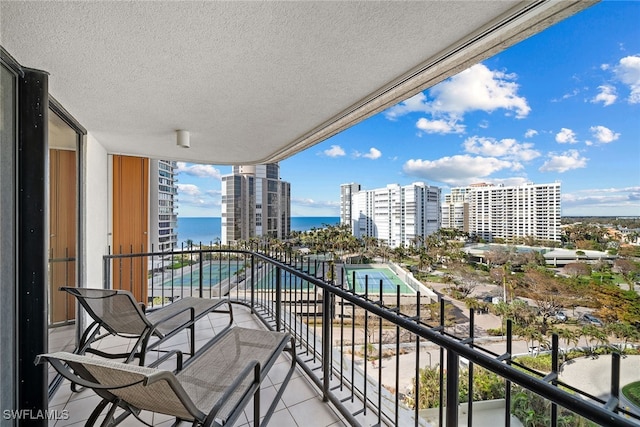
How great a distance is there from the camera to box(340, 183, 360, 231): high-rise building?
85.0ft

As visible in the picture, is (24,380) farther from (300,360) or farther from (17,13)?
(17,13)

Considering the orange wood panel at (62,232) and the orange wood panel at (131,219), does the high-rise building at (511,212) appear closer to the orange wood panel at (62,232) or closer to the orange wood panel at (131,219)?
the orange wood panel at (131,219)

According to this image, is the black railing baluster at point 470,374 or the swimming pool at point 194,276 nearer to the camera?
the black railing baluster at point 470,374

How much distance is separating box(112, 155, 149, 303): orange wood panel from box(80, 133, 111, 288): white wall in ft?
0.86

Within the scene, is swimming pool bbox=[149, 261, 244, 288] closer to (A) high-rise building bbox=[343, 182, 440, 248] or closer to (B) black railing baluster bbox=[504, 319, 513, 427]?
(B) black railing baluster bbox=[504, 319, 513, 427]

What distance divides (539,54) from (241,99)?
27.5m

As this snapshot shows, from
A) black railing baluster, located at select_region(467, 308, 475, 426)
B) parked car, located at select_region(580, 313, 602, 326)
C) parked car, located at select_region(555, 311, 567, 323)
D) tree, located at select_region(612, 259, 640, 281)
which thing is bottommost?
parked car, located at select_region(555, 311, 567, 323)

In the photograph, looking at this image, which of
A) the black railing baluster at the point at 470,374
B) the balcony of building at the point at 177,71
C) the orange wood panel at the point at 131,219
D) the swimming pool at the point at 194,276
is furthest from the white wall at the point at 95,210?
the black railing baluster at the point at 470,374

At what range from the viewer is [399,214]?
20750mm

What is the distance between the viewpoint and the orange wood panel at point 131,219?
4262 mm

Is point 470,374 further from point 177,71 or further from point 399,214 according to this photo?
point 399,214

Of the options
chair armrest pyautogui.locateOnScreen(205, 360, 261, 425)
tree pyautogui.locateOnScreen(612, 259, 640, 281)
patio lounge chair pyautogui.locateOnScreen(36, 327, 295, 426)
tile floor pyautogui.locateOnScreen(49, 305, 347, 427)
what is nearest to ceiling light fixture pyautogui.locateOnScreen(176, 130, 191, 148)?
tile floor pyautogui.locateOnScreen(49, 305, 347, 427)

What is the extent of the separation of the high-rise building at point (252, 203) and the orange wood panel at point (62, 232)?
12.6 metres

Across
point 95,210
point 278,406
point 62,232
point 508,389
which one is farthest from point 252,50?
point 95,210
